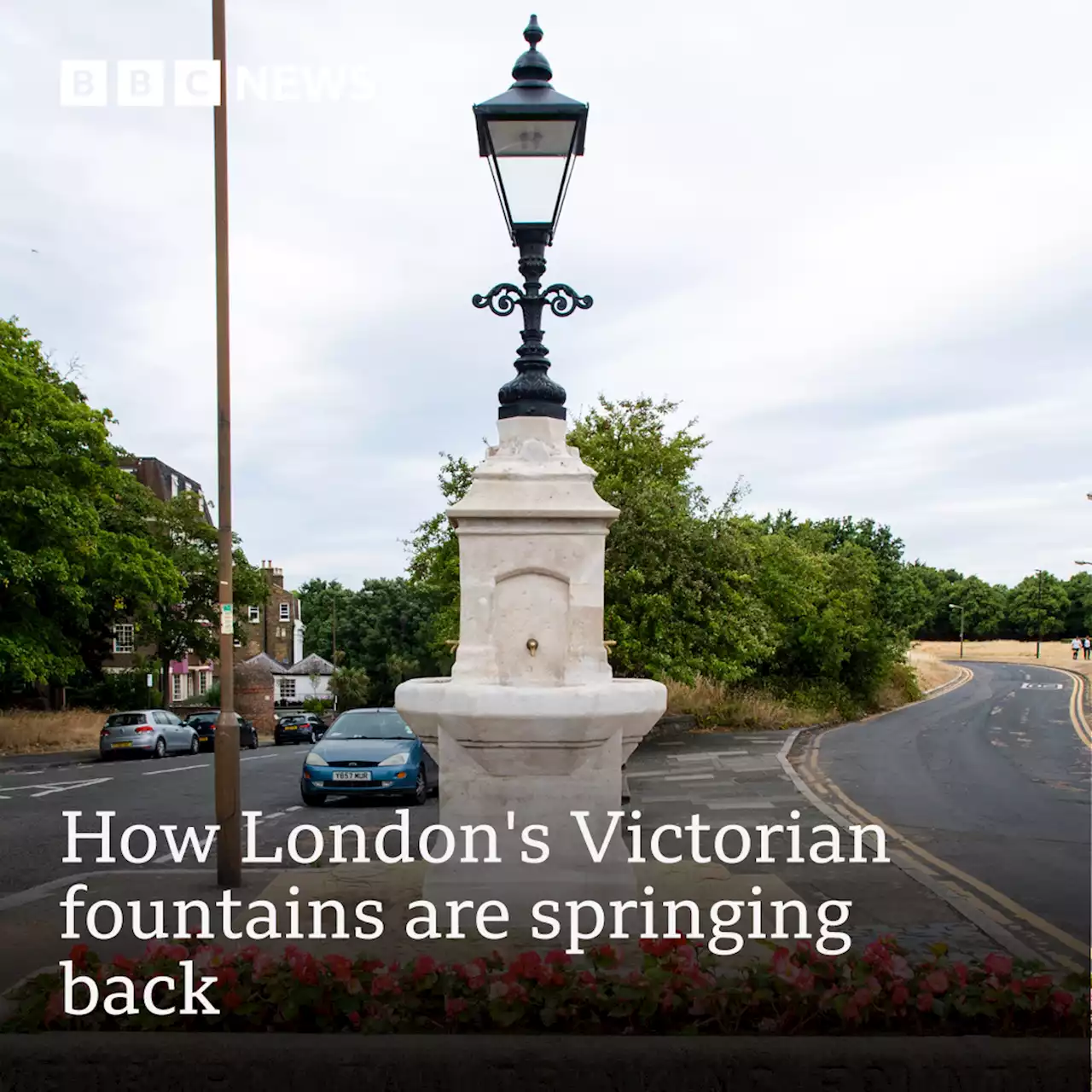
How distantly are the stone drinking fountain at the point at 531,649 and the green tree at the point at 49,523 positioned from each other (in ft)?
77.2

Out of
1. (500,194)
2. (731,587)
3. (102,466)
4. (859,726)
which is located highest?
(102,466)

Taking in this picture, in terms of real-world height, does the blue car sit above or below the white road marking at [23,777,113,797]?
above

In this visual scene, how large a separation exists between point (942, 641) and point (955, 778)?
104133mm

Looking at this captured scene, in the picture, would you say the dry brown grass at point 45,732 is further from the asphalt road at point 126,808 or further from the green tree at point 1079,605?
the green tree at point 1079,605

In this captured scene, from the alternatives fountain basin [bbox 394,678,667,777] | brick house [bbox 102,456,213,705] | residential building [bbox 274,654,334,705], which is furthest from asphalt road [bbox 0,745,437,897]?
residential building [bbox 274,654,334,705]

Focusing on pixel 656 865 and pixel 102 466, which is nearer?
pixel 656 865

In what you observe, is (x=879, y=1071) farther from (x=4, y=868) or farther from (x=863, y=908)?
(x=4, y=868)

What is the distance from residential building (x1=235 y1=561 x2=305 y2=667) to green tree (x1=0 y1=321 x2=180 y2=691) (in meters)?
41.9

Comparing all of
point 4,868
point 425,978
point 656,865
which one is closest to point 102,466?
point 4,868

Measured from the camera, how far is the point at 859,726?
109ft

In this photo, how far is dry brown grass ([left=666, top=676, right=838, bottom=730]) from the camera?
29.4 metres

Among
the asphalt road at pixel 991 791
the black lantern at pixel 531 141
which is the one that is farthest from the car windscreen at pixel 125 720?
the black lantern at pixel 531 141

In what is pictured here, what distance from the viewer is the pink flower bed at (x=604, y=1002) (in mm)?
4344

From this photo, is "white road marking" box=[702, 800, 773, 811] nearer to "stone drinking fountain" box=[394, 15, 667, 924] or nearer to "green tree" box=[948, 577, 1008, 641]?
"stone drinking fountain" box=[394, 15, 667, 924]
